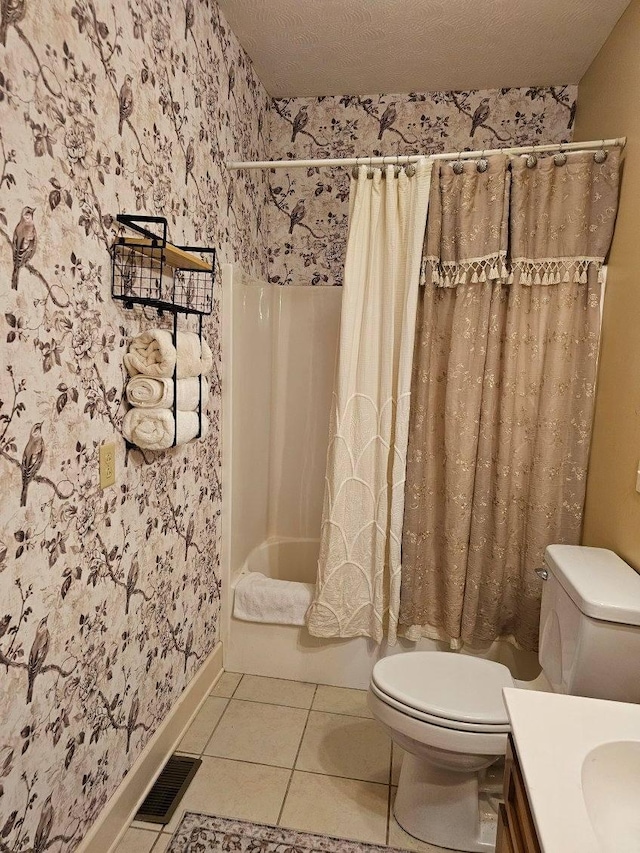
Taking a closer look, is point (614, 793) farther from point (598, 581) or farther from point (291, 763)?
point (291, 763)

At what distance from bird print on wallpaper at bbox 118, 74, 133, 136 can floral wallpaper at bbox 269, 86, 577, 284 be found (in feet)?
4.53

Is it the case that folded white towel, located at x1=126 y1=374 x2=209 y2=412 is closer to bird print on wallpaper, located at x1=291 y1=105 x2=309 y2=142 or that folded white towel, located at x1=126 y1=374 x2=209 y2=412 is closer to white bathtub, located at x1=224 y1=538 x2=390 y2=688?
white bathtub, located at x1=224 y1=538 x2=390 y2=688

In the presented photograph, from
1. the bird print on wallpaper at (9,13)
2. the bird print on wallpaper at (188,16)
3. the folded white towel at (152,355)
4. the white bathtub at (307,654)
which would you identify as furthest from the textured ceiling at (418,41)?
the white bathtub at (307,654)

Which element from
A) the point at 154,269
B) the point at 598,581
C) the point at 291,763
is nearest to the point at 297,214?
the point at 154,269

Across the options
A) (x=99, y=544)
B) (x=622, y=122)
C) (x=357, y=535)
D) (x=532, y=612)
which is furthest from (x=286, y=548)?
(x=622, y=122)

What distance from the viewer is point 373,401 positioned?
6.88 ft

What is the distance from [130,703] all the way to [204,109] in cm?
199

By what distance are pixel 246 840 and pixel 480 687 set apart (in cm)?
81

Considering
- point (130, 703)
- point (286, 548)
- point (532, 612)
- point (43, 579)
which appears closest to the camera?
point (43, 579)

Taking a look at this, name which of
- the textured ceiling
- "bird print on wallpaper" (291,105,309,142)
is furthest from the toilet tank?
"bird print on wallpaper" (291,105,309,142)

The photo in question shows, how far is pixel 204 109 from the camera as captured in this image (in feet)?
6.29

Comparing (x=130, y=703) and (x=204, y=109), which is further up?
(x=204, y=109)

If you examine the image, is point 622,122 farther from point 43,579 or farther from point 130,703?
point 130,703

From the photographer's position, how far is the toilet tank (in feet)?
4.45
